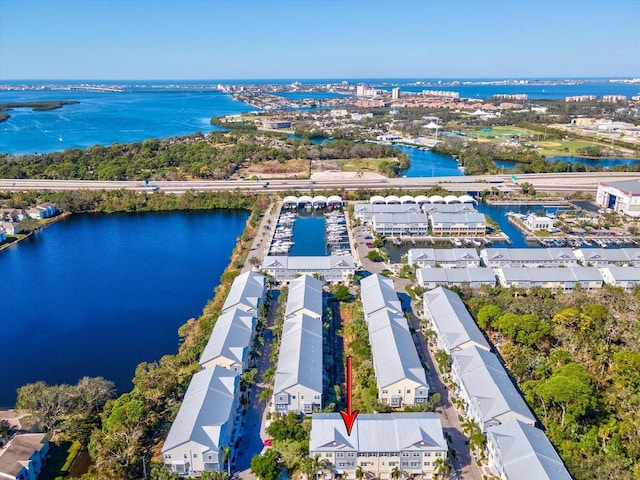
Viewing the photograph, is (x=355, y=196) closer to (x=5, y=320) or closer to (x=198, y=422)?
(x=5, y=320)

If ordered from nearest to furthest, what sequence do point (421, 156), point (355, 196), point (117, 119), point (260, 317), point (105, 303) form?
point (260, 317), point (105, 303), point (355, 196), point (421, 156), point (117, 119)

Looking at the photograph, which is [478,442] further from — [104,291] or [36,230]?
[36,230]

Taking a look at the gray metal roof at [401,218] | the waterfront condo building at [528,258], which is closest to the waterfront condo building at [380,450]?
the waterfront condo building at [528,258]

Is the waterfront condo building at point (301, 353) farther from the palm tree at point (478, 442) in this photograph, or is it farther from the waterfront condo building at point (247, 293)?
the palm tree at point (478, 442)

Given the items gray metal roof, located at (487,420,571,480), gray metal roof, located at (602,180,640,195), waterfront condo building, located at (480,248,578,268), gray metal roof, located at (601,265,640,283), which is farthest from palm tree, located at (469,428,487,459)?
gray metal roof, located at (602,180,640,195)

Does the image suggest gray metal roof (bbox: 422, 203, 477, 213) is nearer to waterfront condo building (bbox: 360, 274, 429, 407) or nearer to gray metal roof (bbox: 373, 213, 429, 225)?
gray metal roof (bbox: 373, 213, 429, 225)

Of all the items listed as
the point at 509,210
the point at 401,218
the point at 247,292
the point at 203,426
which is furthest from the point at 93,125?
the point at 203,426

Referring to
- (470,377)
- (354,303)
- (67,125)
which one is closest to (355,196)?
(354,303)
